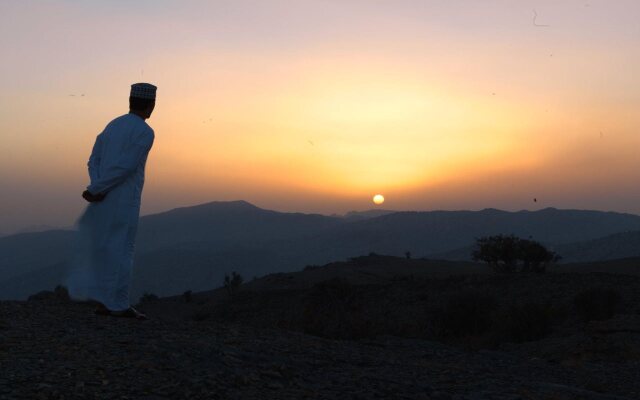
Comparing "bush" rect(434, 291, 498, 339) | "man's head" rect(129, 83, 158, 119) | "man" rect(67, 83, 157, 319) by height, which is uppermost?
"man's head" rect(129, 83, 158, 119)

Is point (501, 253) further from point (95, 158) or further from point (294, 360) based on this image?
point (294, 360)

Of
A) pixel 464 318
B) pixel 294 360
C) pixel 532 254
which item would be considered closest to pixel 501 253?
pixel 532 254

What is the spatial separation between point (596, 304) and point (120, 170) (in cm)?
1211

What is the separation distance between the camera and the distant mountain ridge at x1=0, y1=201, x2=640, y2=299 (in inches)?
4168

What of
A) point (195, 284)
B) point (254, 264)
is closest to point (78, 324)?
point (195, 284)

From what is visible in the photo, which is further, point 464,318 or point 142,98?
point 464,318

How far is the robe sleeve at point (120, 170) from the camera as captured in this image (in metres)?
7.68

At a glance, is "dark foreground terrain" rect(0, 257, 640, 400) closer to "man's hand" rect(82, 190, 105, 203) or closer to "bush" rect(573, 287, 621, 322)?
"man's hand" rect(82, 190, 105, 203)

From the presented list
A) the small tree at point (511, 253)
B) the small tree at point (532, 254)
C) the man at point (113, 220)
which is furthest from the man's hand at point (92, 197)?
the small tree at point (532, 254)

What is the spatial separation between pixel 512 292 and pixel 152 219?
176 m

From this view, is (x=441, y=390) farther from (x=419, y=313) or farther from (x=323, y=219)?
(x=323, y=219)

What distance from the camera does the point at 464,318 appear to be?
15.3 meters

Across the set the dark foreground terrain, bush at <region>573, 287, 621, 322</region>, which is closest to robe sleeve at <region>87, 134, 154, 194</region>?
the dark foreground terrain

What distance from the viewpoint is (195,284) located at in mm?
98125
